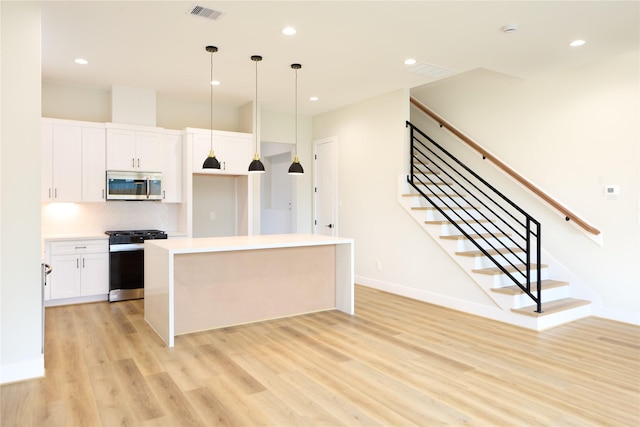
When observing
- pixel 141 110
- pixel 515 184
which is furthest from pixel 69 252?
pixel 515 184

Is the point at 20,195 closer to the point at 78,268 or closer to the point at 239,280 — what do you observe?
the point at 239,280

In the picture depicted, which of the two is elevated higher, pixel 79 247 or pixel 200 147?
pixel 200 147

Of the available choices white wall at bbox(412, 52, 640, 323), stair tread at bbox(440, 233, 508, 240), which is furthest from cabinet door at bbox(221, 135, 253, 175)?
white wall at bbox(412, 52, 640, 323)

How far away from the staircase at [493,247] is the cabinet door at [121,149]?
3.82 meters

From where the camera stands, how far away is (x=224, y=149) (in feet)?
21.1

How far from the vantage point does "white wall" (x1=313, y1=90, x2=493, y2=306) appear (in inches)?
220

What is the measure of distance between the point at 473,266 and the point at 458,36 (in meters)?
2.58

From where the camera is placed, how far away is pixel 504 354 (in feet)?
11.9

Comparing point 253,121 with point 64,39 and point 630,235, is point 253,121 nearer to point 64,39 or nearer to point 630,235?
point 64,39

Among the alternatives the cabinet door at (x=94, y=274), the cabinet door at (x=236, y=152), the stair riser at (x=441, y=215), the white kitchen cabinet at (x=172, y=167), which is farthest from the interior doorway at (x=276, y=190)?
the cabinet door at (x=94, y=274)

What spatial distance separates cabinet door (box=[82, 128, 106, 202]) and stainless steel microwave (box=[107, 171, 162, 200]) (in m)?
0.11

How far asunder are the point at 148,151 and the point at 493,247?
4.76 m

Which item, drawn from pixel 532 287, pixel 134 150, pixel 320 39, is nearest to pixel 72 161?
pixel 134 150

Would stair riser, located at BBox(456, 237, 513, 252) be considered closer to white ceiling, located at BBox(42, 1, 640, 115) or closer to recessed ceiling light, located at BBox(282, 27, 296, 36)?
white ceiling, located at BBox(42, 1, 640, 115)
